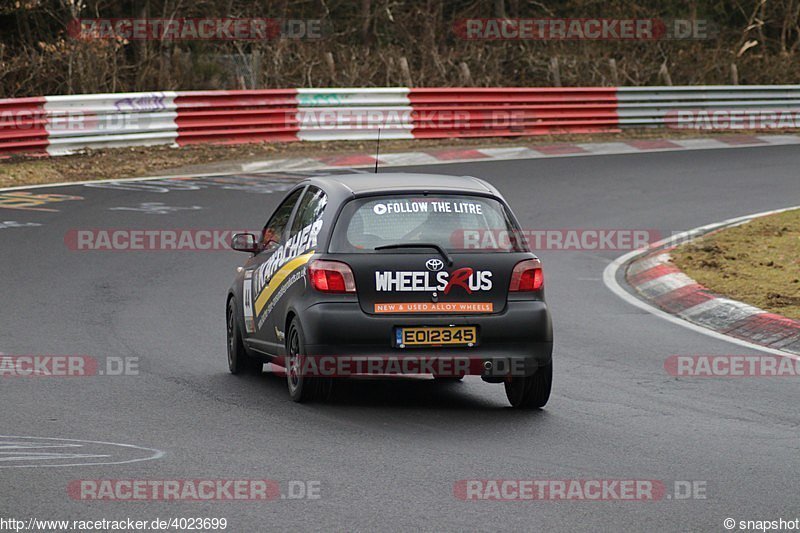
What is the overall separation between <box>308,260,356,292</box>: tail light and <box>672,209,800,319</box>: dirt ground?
5.33m

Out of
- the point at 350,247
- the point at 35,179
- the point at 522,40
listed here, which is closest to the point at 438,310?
the point at 350,247

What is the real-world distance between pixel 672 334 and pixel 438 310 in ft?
13.3

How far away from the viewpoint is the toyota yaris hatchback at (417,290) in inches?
323

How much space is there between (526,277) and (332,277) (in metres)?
1.23

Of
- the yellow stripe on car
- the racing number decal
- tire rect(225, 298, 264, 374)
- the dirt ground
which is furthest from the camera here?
the dirt ground

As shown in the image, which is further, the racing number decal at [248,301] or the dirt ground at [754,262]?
the dirt ground at [754,262]

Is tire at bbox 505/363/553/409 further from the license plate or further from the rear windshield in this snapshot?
the rear windshield

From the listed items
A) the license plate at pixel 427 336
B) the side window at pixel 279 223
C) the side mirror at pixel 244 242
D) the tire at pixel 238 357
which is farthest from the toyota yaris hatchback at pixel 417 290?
the tire at pixel 238 357

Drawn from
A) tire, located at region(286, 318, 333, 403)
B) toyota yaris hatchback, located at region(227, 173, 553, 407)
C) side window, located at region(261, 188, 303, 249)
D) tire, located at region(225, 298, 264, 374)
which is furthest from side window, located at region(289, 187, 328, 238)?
tire, located at region(225, 298, 264, 374)

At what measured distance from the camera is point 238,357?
395 inches

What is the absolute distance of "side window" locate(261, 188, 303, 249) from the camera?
31.7 feet

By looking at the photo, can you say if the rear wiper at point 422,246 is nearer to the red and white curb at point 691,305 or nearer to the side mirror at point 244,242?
the side mirror at point 244,242

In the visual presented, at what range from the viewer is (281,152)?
25.1 metres

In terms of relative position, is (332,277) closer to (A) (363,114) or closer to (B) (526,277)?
(B) (526,277)
